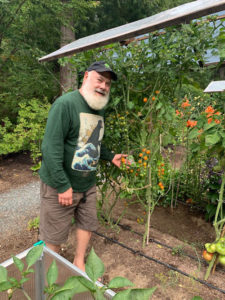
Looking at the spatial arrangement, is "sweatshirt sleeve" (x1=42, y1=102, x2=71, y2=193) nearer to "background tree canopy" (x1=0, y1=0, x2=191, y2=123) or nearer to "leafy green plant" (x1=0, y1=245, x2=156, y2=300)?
"leafy green plant" (x1=0, y1=245, x2=156, y2=300)

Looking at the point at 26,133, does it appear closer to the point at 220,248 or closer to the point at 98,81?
the point at 98,81

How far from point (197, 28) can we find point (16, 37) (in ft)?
14.7

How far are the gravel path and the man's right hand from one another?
1.39m

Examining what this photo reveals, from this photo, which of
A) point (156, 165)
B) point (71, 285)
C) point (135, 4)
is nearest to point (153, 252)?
point (156, 165)

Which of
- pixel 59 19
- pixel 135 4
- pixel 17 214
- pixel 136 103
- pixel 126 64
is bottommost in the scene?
pixel 17 214

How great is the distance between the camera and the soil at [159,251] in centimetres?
184

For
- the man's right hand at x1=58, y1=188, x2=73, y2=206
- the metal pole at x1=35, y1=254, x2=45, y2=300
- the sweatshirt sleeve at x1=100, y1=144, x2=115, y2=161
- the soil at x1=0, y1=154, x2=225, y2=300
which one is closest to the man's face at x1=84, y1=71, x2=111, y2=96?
the sweatshirt sleeve at x1=100, y1=144, x2=115, y2=161

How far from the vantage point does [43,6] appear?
5047mm

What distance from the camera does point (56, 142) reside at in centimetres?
158

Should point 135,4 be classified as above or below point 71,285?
above

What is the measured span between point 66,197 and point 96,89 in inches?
31.9

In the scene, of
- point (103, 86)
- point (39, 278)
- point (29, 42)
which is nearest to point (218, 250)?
point (39, 278)

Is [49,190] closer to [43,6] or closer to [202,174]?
[202,174]

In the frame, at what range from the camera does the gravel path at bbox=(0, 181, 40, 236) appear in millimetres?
2846
